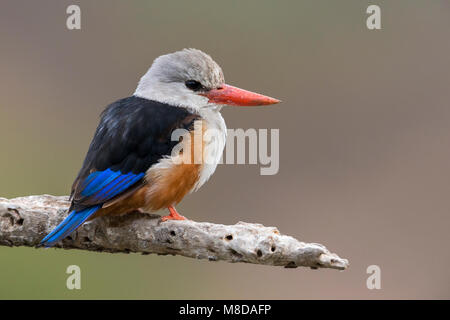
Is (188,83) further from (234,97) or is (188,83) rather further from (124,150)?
(124,150)

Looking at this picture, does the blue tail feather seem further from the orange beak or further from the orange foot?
the orange beak

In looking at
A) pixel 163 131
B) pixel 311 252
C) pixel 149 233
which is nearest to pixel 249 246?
pixel 311 252

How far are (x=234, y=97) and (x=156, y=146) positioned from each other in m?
0.49

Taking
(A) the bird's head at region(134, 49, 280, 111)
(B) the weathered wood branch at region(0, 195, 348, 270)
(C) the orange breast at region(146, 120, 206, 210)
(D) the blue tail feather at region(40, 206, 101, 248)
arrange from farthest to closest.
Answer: (A) the bird's head at region(134, 49, 280, 111), (C) the orange breast at region(146, 120, 206, 210), (D) the blue tail feather at region(40, 206, 101, 248), (B) the weathered wood branch at region(0, 195, 348, 270)

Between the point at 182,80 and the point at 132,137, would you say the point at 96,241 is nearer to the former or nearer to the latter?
the point at 132,137

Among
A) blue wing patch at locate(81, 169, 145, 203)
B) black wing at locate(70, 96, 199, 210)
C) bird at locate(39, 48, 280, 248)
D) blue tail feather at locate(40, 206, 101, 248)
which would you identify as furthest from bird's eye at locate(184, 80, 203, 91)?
blue tail feather at locate(40, 206, 101, 248)

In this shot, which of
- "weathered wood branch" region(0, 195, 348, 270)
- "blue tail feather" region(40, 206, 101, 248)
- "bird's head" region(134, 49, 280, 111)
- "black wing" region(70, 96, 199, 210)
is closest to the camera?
"weathered wood branch" region(0, 195, 348, 270)

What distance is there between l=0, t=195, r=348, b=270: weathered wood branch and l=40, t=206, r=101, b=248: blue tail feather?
0.16 m

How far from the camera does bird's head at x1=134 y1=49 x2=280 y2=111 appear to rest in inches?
111

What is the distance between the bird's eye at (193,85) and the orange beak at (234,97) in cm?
4

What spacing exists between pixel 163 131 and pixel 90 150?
1.01 feet

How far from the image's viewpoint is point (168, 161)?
8.39 ft

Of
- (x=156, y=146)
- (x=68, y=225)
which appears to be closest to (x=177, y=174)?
(x=156, y=146)

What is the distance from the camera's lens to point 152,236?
98.9 inches
